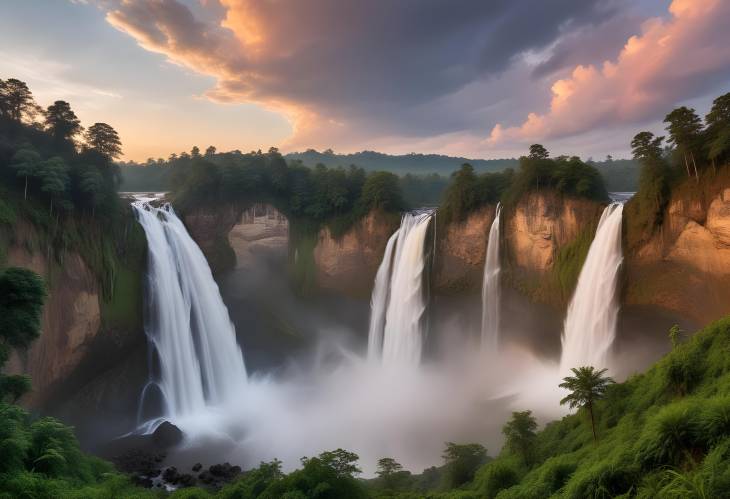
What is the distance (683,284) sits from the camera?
2644 centimetres

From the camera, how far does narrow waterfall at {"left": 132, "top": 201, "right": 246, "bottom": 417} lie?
32375 millimetres

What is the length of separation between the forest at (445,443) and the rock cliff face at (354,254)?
5.89 ft

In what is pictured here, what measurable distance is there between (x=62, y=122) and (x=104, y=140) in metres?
2.74

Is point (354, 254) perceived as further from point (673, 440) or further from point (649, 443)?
point (673, 440)

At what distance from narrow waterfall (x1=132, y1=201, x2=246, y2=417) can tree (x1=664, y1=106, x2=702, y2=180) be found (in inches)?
1473

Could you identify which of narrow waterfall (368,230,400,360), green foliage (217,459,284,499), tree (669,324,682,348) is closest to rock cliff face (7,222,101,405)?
green foliage (217,459,284,499)

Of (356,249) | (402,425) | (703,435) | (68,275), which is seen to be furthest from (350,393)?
(703,435)

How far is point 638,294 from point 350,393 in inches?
938

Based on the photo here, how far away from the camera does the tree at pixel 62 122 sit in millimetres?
29638

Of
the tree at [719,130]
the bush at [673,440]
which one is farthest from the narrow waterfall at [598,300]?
the bush at [673,440]

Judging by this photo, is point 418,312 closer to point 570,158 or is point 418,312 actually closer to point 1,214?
point 570,158

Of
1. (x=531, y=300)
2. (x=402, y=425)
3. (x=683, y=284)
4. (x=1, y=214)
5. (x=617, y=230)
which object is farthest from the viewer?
(x=531, y=300)

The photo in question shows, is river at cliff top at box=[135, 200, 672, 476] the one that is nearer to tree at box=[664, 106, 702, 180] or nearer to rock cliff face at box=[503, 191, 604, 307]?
rock cliff face at box=[503, 191, 604, 307]

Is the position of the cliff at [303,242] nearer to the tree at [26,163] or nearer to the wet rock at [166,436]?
the tree at [26,163]
